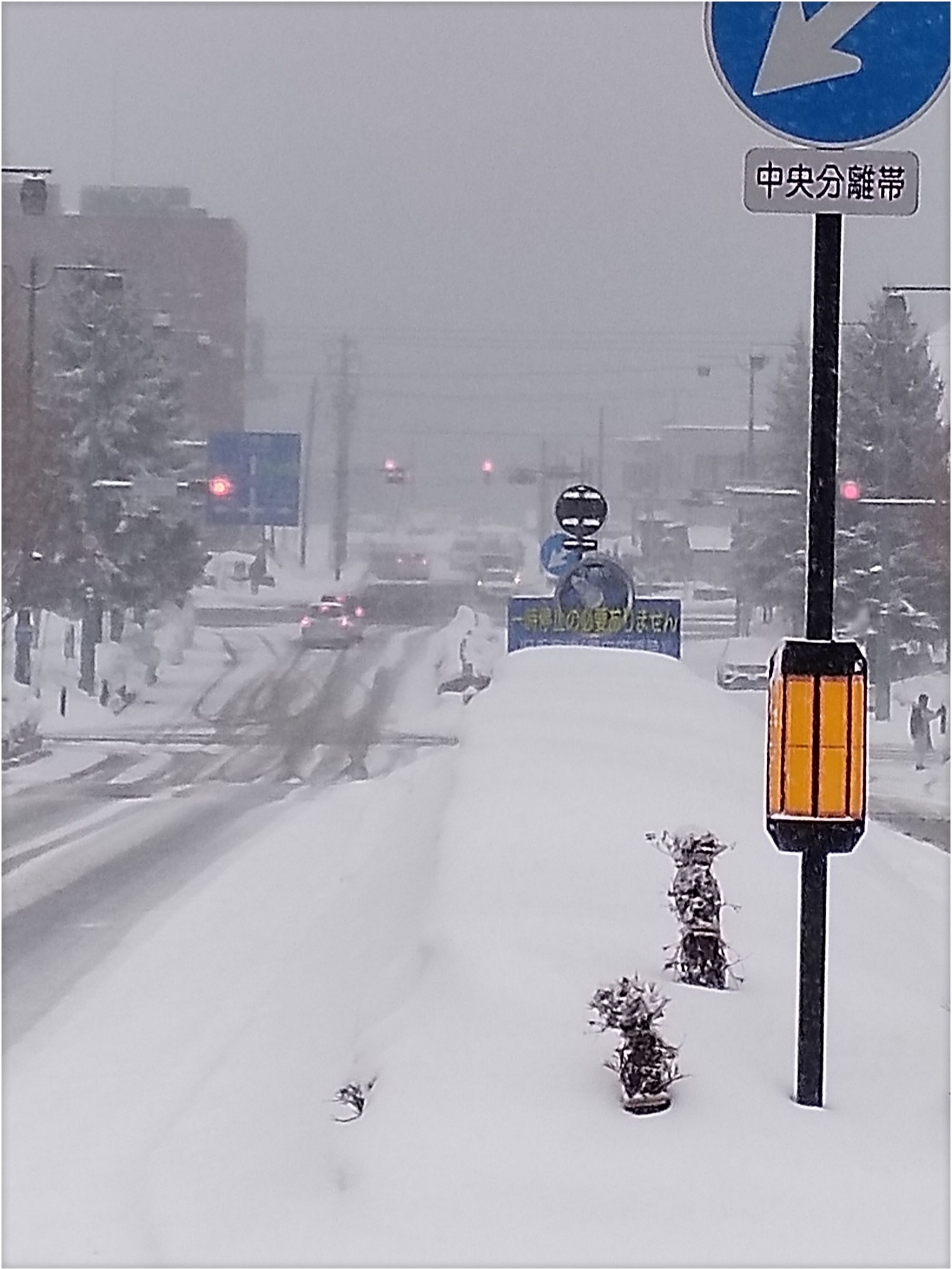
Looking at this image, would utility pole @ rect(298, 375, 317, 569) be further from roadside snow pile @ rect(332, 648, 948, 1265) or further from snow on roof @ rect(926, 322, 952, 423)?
roadside snow pile @ rect(332, 648, 948, 1265)

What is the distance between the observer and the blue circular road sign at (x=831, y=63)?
530 centimetres

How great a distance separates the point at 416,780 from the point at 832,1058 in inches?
522

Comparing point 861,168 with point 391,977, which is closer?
point 861,168

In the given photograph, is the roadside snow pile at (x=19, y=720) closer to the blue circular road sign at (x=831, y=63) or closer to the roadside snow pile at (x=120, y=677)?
the roadside snow pile at (x=120, y=677)

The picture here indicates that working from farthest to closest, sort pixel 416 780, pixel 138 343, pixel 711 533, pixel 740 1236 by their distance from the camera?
pixel 711 533 → pixel 138 343 → pixel 416 780 → pixel 740 1236

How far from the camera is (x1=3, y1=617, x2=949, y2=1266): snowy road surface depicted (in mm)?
4957

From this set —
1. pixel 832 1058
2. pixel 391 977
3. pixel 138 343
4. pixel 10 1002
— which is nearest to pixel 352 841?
pixel 10 1002

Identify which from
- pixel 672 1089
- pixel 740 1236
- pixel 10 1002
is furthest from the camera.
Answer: pixel 10 1002

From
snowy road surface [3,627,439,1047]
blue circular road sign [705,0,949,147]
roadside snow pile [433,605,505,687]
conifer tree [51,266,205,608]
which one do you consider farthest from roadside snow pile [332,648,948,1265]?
roadside snow pile [433,605,505,687]

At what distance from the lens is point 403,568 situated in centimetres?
7162

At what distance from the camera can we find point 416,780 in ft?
63.0

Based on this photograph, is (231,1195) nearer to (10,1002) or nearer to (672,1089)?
(672,1089)

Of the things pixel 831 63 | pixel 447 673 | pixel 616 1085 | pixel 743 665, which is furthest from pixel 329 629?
pixel 831 63

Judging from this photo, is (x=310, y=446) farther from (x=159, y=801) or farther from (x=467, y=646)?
(x=159, y=801)
